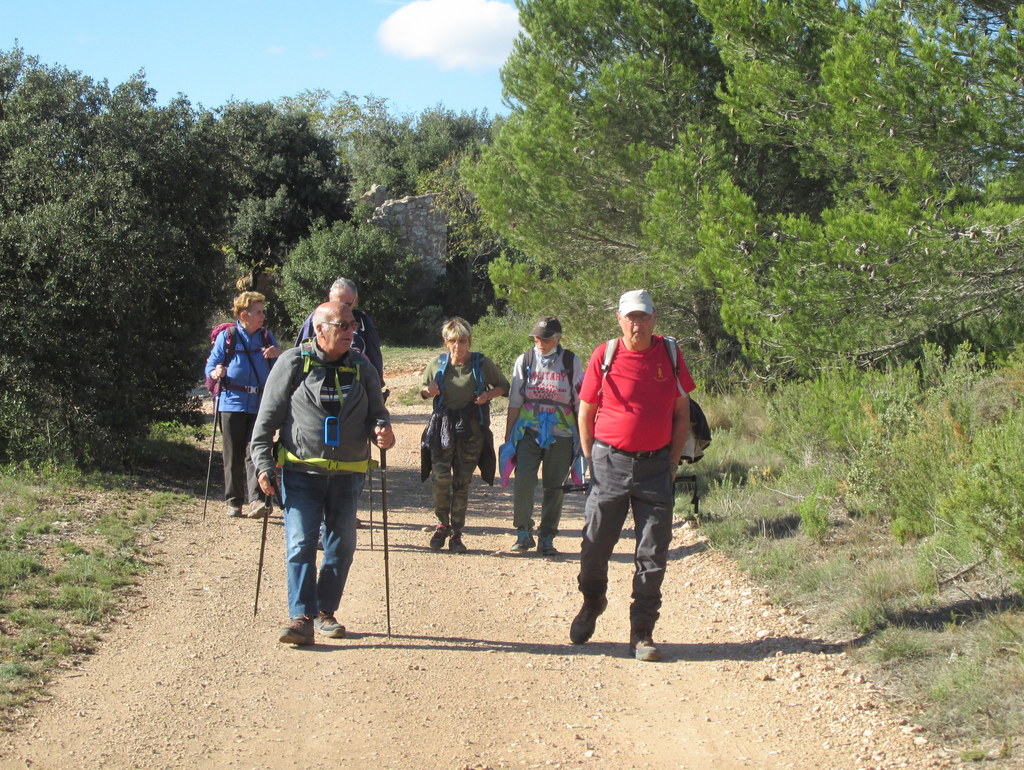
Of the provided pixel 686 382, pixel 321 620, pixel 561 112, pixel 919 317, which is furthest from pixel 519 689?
pixel 561 112

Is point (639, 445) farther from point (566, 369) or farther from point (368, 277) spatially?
point (368, 277)

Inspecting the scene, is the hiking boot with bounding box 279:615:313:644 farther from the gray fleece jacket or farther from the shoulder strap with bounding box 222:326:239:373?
the shoulder strap with bounding box 222:326:239:373

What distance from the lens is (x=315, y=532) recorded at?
19.6 ft

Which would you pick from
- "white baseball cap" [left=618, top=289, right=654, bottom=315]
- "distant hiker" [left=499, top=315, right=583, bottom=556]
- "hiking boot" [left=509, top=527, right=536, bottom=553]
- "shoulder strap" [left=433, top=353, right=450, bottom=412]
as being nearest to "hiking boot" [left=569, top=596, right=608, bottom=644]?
"white baseball cap" [left=618, top=289, right=654, bottom=315]

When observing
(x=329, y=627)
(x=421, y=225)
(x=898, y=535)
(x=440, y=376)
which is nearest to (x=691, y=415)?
(x=898, y=535)

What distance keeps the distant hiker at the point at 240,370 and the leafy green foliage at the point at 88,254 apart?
1.38 meters

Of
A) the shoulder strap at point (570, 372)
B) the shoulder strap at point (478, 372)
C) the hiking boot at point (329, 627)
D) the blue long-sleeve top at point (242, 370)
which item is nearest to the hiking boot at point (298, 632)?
the hiking boot at point (329, 627)

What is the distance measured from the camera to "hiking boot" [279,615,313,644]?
5.85m

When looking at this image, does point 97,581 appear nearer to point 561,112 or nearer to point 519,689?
point 519,689

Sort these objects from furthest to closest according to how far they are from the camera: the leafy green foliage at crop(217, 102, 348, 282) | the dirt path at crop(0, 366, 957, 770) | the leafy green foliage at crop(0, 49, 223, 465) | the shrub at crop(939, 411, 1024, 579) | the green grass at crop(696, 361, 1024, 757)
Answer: the leafy green foliage at crop(217, 102, 348, 282) < the leafy green foliage at crop(0, 49, 223, 465) < the shrub at crop(939, 411, 1024, 579) < the green grass at crop(696, 361, 1024, 757) < the dirt path at crop(0, 366, 957, 770)

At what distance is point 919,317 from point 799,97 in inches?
94.4

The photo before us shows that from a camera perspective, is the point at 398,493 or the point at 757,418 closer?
the point at 398,493

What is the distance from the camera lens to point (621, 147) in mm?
13586

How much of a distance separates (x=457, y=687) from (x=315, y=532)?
127cm
